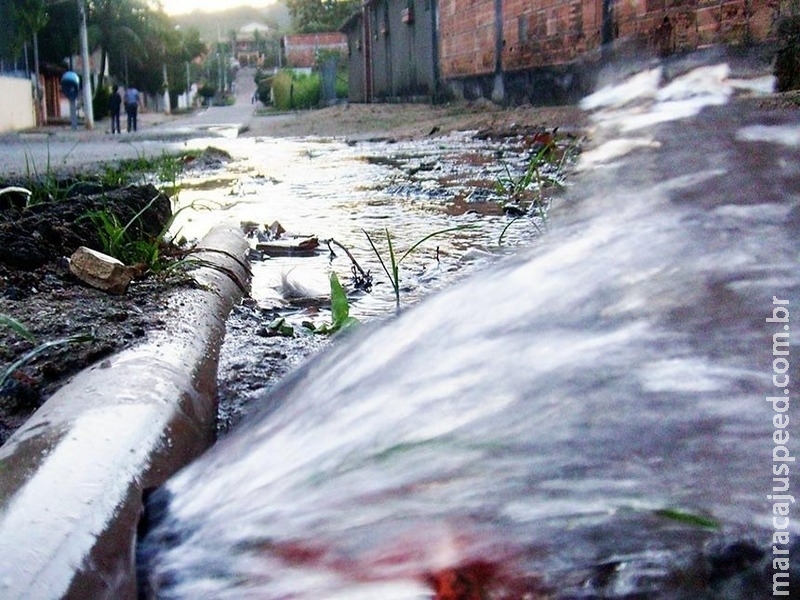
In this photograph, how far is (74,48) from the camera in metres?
37.8

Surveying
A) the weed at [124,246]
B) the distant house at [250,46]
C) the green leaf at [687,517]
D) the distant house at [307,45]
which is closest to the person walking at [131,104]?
the weed at [124,246]

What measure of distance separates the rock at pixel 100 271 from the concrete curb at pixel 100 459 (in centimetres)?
33

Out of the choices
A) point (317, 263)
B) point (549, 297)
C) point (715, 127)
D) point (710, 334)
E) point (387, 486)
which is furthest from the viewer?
point (317, 263)

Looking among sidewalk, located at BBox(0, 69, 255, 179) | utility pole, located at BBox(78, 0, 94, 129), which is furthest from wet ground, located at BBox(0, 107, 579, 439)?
utility pole, located at BBox(78, 0, 94, 129)

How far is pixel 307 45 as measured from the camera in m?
65.3

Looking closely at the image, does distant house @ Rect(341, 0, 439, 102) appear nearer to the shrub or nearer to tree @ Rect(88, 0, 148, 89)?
the shrub

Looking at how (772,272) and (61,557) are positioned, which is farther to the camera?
(772,272)

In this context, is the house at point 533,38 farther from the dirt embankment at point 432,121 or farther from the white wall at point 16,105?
the white wall at point 16,105

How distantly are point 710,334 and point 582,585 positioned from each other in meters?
0.53

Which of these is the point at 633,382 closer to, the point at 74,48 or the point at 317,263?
the point at 317,263

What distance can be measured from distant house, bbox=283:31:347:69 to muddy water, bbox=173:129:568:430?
57.7 m

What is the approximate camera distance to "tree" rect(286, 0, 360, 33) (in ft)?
211

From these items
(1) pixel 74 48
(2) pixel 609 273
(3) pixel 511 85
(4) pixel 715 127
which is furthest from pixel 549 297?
(1) pixel 74 48

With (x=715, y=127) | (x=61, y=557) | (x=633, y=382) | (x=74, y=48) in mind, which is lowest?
(x=61, y=557)
